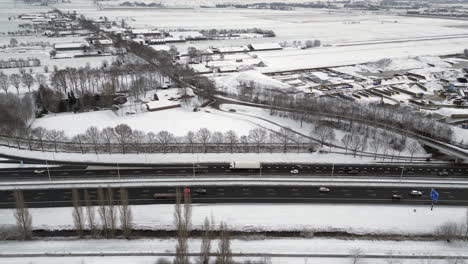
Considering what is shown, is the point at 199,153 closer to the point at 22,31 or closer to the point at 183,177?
the point at 183,177

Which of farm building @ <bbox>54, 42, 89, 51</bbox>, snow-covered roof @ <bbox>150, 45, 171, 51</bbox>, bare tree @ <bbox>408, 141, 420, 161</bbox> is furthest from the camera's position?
snow-covered roof @ <bbox>150, 45, 171, 51</bbox>

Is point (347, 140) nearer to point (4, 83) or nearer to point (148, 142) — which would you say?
point (148, 142)

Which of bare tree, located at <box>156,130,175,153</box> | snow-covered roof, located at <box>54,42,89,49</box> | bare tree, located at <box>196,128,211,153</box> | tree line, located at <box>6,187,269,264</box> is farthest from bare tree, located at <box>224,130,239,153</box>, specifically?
snow-covered roof, located at <box>54,42,89,49</box>

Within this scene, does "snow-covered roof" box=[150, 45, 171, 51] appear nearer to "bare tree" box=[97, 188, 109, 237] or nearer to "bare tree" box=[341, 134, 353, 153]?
"bare tree" box=[341, 134, 353, 153]

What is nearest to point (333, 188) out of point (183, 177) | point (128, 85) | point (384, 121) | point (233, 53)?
point (183, 177)

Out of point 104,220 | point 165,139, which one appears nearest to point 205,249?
point 104,220

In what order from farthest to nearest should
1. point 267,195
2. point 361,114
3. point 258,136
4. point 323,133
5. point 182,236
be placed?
1. point 361,114
2. point 323,133
3. point 258,136
4. point 267,195
5. point 182,236
